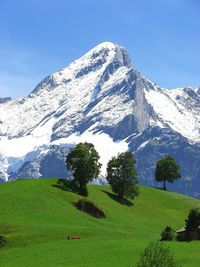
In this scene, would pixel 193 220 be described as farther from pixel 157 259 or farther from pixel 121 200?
pixel 157 259

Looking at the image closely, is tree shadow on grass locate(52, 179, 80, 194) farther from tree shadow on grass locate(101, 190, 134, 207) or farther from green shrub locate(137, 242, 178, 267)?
green shrub locate(137, 242, 178, 267)

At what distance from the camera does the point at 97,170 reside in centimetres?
14262

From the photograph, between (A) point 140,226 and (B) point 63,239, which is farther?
(A) point 140,226

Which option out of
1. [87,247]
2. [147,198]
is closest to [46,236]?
[87,247]

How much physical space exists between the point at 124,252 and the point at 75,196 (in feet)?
164

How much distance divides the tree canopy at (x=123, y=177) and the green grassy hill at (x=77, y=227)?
3.15 metres

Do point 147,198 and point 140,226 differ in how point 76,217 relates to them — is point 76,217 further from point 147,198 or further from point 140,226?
point 147,198

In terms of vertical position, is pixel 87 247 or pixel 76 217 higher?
pixel 76 217

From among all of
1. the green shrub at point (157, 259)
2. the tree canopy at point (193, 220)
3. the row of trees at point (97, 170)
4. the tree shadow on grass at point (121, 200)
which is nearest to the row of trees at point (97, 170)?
the row of trees at point (97, 170)

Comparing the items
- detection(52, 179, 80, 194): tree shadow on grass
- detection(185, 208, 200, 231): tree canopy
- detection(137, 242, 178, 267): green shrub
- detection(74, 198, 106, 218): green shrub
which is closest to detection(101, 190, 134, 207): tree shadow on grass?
detection(52, 179, 80, 194): tree shadow on grass

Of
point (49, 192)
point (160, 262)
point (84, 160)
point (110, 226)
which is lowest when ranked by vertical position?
point (160, 262)

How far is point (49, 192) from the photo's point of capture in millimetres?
129875

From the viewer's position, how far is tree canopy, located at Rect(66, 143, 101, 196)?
140 m

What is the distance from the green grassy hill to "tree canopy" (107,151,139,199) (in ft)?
10.3
